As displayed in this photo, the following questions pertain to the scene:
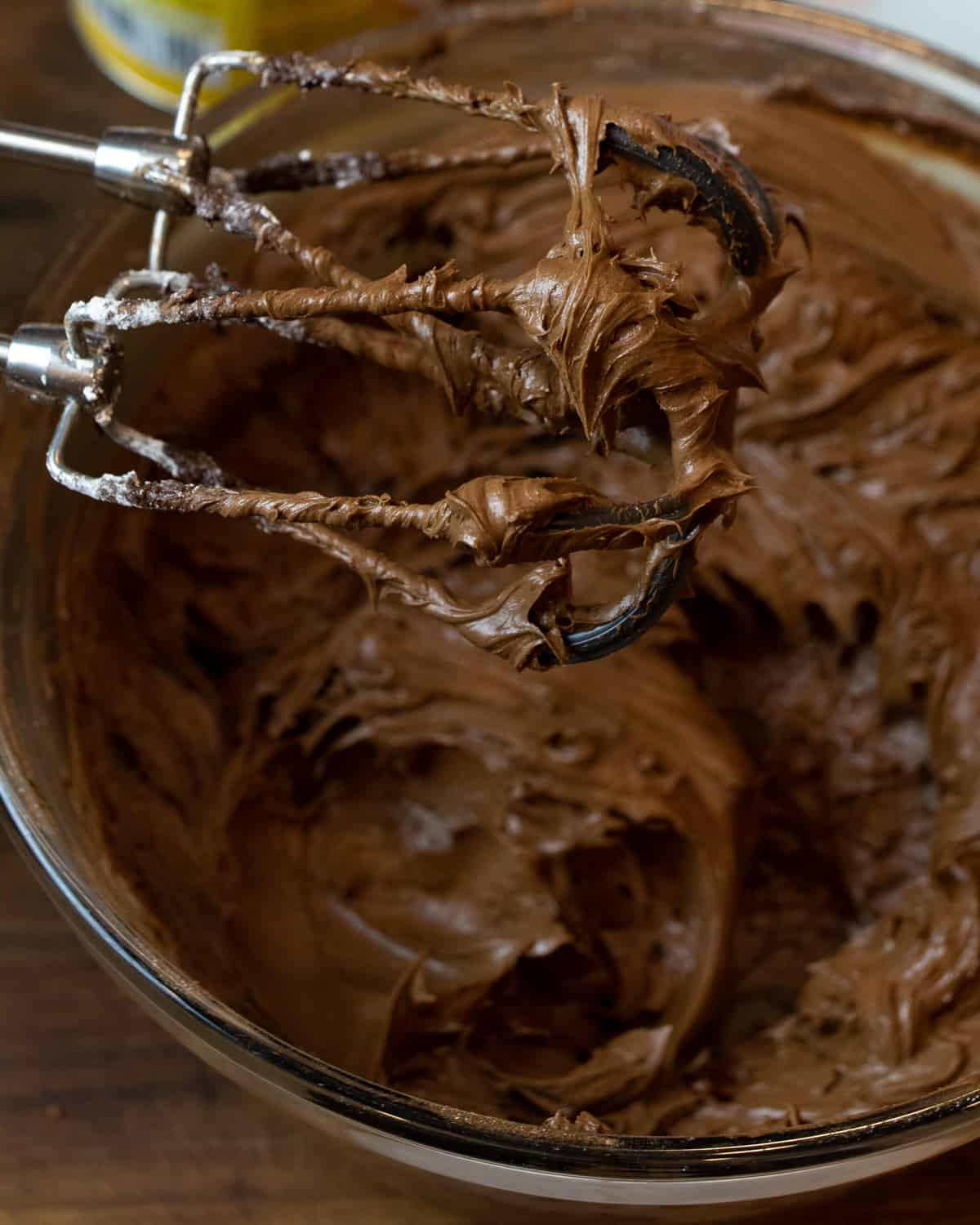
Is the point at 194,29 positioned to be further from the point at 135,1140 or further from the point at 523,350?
the point at 135,1140

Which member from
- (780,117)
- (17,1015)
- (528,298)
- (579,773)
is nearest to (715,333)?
(528,298)

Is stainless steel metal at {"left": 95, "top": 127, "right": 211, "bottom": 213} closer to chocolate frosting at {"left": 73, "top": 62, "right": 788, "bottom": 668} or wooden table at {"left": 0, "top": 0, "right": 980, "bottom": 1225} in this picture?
chocolate frosting at {"left": 73, "top": 62, "right": 788, "bottom": 668}

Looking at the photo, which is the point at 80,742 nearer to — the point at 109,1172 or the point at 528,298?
the point at 109,1172

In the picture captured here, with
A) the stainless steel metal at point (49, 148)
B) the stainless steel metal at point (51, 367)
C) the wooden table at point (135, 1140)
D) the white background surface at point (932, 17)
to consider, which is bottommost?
the wooden table at point (135, 1140)

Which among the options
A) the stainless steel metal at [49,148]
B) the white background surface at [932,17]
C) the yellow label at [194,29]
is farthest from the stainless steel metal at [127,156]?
the white background surface at [932,17]

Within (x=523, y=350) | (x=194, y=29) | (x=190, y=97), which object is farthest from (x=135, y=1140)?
(x=194, y=29)

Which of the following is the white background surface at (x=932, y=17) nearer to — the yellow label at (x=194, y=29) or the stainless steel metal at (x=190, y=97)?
the yellow label at (x=194, y=29)
